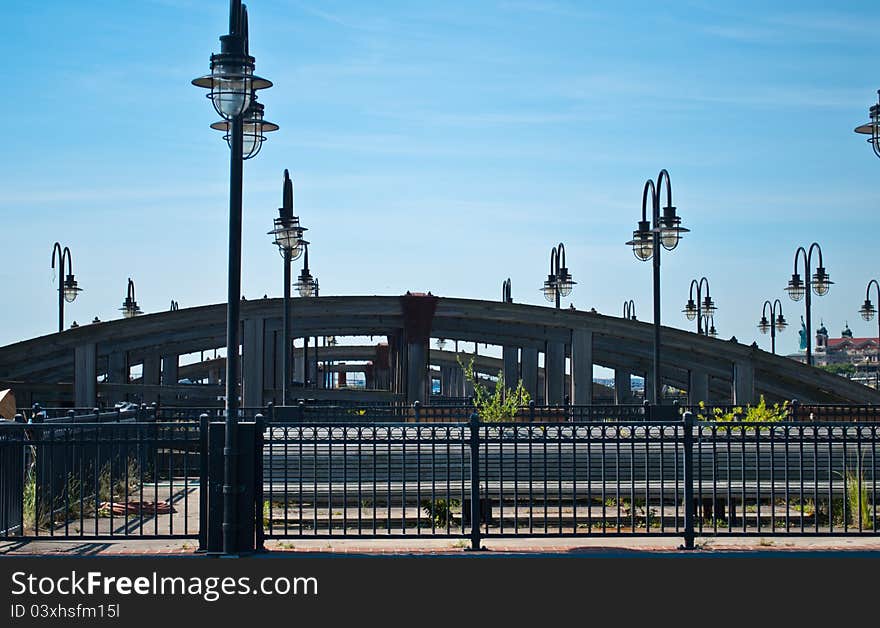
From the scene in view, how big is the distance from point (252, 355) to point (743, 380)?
18.2 m

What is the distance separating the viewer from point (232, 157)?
10.8m

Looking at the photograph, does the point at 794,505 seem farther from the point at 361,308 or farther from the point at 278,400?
the point at 278,400

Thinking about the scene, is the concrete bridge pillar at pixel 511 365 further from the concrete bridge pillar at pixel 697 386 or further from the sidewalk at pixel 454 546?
the sidewalk at pixel 454 546

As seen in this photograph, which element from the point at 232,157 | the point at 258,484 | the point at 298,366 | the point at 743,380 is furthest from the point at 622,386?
the point at 232,157

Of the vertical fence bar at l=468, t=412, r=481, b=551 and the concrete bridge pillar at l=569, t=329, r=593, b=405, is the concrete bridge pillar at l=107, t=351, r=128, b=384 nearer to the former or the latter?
the concrete bridge pillar at l=569, t=329, r=593, b=405

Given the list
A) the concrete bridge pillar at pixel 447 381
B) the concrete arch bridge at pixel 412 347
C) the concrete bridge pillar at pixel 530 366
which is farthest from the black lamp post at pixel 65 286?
the concrete bridge pillar at pixel 447 381

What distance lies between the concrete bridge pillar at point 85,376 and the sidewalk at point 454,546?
26750 millimetres

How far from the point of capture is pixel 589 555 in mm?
10656

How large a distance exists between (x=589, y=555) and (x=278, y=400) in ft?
104

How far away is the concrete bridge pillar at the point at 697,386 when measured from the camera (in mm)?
44094

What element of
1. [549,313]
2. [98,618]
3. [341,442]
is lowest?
[98,618]

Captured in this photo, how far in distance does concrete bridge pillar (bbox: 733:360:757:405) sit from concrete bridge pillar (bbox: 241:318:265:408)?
17.5 m

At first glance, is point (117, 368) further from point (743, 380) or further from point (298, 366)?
point (298, 366)

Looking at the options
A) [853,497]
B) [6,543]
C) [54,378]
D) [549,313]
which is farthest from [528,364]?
[6,543]
